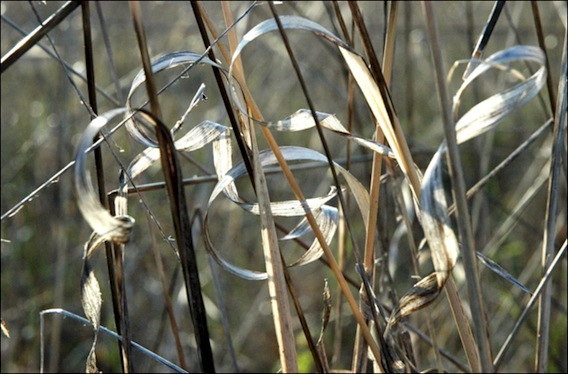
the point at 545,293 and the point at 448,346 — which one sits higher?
the point at 545,293

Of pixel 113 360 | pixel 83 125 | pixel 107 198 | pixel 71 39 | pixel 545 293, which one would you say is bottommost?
pixel 113 360

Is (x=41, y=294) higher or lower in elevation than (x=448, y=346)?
higher

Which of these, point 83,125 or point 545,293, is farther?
point 83,125

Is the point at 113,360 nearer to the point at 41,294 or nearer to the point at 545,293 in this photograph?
the point at 41,294

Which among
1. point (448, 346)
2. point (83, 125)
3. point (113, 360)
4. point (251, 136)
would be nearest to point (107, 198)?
point (251, 136)

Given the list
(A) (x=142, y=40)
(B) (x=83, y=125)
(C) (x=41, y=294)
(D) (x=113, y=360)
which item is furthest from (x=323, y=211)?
(B) (x=83, y=125)

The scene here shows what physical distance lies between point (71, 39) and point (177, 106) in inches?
20.1

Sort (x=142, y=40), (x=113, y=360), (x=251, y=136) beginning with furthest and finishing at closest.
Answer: (x=113, y=360)
(x=251, y=136)
(x=142, y=40)

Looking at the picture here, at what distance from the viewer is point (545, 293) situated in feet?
1.75

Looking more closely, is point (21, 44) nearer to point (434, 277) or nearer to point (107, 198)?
point (107, 198)

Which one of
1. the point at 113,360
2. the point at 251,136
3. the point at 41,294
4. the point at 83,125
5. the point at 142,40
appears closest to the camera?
the point at 142,40

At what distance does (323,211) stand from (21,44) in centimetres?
24

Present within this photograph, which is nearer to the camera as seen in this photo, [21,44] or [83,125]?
[21,44]

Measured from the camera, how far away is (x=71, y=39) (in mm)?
1630
